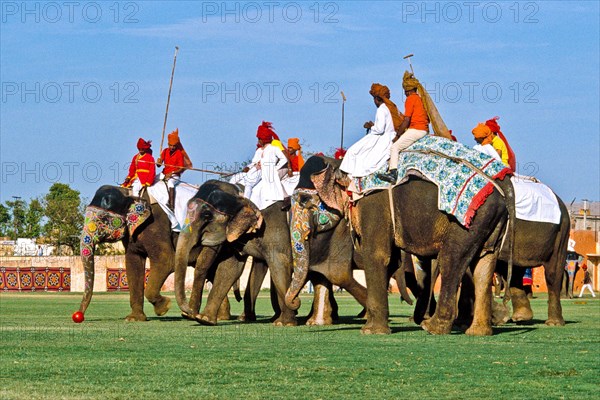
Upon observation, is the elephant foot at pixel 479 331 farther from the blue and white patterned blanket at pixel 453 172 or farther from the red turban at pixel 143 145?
the red turban at pixel 143 145

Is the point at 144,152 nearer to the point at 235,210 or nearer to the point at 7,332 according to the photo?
the point at 235,210

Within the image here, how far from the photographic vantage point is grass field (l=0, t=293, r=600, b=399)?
30.3 ft

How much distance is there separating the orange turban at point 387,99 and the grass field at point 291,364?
2786mm

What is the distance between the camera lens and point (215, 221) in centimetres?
1966

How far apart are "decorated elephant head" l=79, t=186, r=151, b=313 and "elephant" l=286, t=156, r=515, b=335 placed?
550cm

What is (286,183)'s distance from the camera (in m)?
20.1

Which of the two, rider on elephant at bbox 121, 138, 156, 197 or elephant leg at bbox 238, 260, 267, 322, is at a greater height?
rider on elephant at bbox 121, 138, 156, 197

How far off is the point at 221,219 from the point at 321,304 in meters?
2.04

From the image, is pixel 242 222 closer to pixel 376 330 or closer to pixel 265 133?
pixel 265 133

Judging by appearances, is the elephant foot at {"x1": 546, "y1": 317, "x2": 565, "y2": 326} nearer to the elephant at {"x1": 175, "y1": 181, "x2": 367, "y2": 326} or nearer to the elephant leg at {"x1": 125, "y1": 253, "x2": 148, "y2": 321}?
the elephant at {"x1": 175, "y1": 181, "x2": 367, "y2": 326}

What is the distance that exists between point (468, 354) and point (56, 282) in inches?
1728

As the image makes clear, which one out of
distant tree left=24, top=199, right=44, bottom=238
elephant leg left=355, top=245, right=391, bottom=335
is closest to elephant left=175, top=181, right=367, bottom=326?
elephant leg left=355, top=245, right=391, bottom=335

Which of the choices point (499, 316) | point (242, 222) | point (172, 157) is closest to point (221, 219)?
point (242, 222)

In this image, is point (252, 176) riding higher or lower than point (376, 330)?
higher
